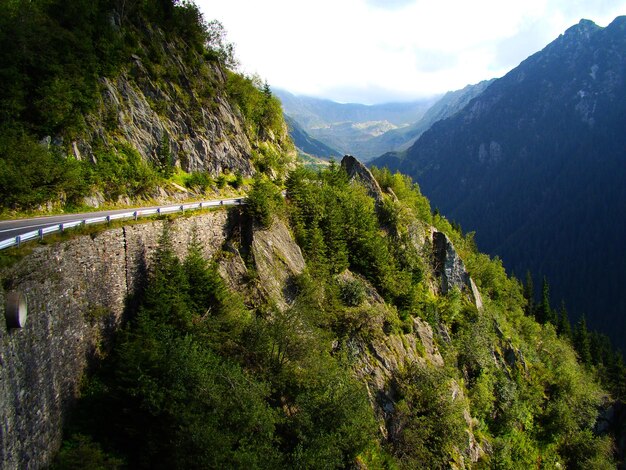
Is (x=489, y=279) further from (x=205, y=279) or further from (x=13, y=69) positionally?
(x=13, y=69)

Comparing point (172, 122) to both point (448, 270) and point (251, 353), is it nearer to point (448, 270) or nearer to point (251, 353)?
point (251, 353)

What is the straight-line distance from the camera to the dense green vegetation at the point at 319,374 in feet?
58.5

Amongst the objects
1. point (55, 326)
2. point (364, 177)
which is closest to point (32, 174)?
point (55, 326)

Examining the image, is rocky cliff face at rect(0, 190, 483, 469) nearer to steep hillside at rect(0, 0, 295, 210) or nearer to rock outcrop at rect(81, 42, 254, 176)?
steep hillside at rect(0, 0, 295, 210)

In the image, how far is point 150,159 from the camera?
123 ft

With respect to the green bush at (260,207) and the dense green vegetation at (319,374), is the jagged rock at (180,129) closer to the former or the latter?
the dense green vegetation at (319,374)

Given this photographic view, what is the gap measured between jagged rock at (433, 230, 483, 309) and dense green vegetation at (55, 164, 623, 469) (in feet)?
8.23

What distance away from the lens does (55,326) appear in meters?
16.5

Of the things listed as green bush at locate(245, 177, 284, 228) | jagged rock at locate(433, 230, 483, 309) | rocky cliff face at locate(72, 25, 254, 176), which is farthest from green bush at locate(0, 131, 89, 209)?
jagged rock at locate(433, 230, 483, 309)

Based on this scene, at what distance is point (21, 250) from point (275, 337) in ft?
42.7

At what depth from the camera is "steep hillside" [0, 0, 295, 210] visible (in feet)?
87.8

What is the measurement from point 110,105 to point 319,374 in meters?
29.3

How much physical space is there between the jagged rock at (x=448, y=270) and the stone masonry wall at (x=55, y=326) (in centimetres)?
3888

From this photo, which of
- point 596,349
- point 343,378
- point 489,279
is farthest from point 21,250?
point 596,349
